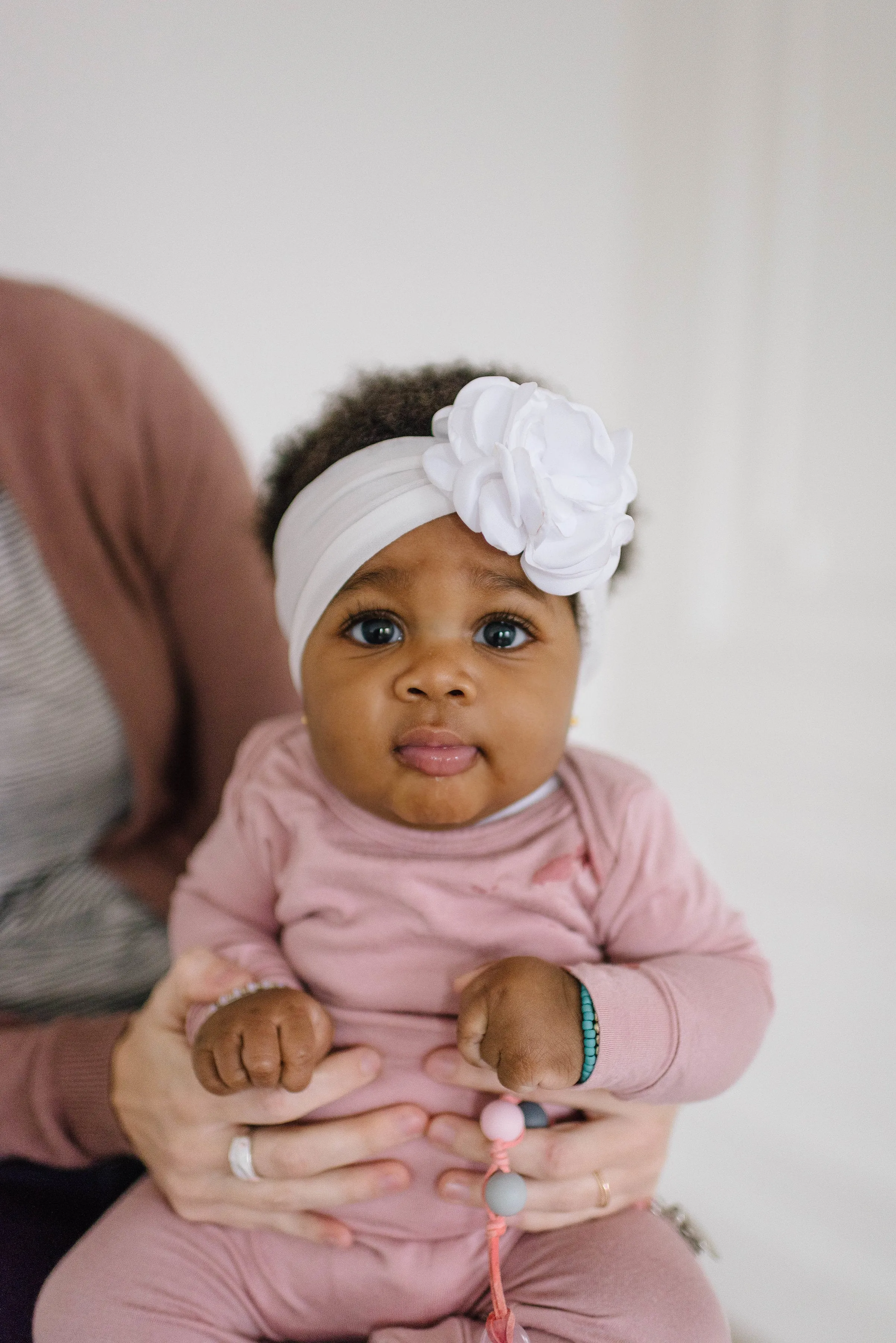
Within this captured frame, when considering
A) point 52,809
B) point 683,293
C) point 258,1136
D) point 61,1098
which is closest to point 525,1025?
point 258,1136

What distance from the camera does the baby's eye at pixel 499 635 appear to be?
0.73 m

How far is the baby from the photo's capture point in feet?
2.24

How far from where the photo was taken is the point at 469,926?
2.50 feet

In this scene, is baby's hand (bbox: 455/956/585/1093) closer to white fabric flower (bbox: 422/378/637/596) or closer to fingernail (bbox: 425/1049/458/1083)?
fingernail (bbox: 425/1049/458/1083)

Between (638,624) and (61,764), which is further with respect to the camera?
(638,624)

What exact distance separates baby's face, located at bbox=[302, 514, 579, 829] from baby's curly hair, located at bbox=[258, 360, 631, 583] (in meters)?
0.12

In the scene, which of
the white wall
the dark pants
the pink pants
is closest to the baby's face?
the pink pants

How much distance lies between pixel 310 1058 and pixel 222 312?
1.24 meters

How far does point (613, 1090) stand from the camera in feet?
2.28

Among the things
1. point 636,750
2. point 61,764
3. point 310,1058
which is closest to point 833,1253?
point 636,750

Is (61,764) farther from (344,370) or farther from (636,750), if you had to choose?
(636,750)

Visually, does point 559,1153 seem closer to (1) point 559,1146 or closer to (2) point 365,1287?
(1) point 559,1146

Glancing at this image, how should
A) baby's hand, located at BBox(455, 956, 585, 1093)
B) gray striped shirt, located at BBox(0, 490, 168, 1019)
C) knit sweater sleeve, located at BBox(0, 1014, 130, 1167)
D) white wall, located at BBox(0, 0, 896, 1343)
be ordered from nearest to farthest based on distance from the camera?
baby's hand, located at BBox(455, 956, 585, 1093)
knit sweater sleeve, located at BBox(0, 1014, 130, 1167)
gray striped shirt, located at BBox(0, 490, 168, 1019)
white wall, located at BBox(0, 0, 896, 1343)

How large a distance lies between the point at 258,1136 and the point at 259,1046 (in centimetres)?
12
